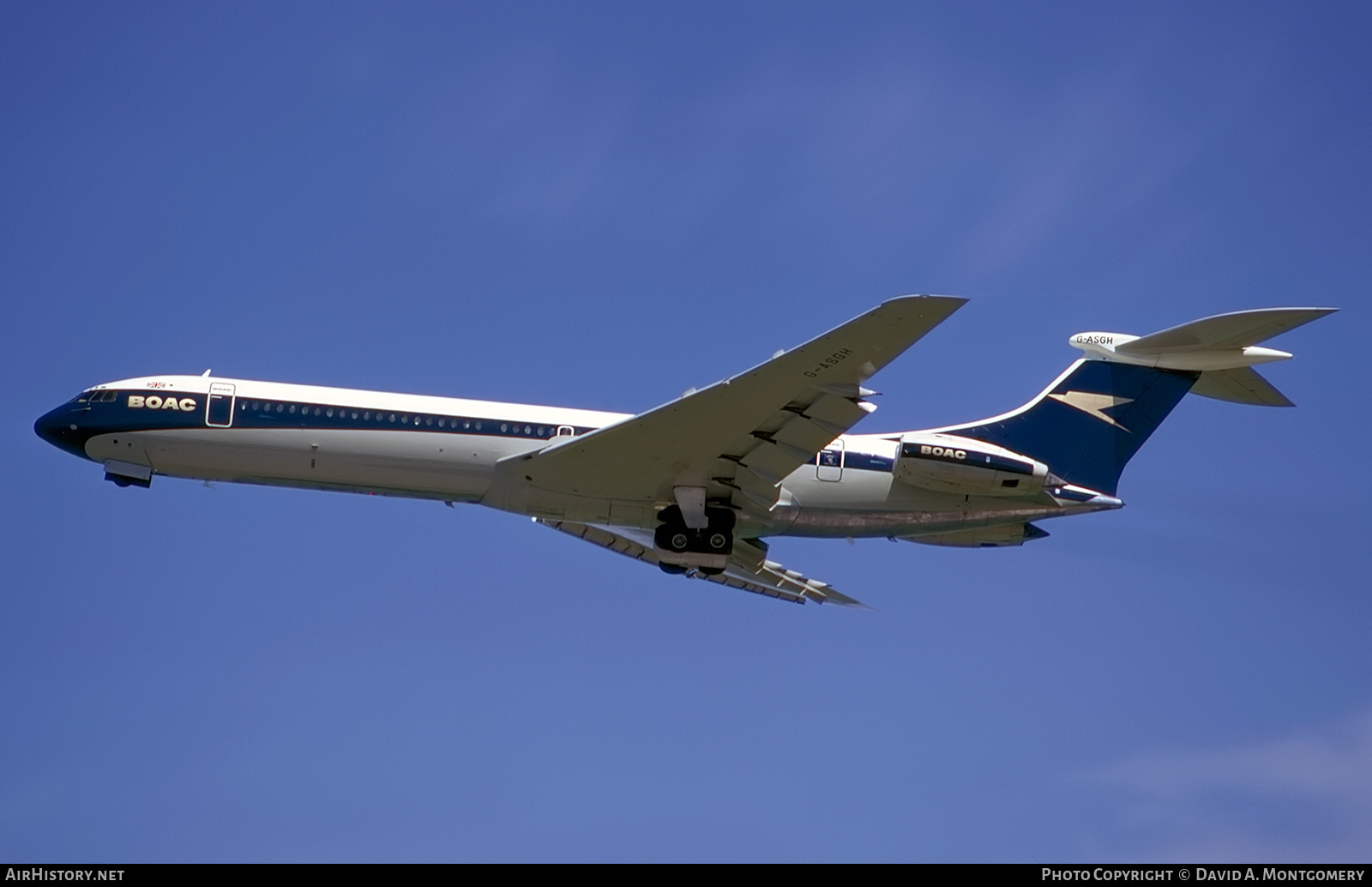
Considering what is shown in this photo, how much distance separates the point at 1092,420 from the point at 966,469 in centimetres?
430

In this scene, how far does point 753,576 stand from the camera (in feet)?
113

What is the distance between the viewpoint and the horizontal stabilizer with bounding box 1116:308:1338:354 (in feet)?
87.5

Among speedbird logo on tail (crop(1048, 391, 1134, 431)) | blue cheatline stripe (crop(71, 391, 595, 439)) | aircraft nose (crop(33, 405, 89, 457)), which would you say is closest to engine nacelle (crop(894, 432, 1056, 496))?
speedbird logo on tail (crop(1048, 391, 1134, 431))

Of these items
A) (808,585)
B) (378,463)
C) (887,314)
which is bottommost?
(808,585)

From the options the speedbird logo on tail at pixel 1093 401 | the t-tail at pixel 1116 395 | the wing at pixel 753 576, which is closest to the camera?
the t-tail at pixel 1116 395

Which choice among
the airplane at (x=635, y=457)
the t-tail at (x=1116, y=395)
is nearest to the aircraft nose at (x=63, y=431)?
the airplane at (x=635, y=457)

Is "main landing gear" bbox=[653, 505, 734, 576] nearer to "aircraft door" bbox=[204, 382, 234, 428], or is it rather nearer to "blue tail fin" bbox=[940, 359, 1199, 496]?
"blue tail fin" bbox=[940, 359, 1199, 496]

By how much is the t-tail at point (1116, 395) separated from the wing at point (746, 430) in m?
3.47

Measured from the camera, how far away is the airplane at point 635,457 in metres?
27.0

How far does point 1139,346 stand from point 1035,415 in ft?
8.83

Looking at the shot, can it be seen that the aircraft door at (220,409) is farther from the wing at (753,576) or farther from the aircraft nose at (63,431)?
the wing at (753,576)

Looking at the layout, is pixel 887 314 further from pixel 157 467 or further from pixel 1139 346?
pixel 157 467

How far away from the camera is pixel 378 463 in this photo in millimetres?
27562
